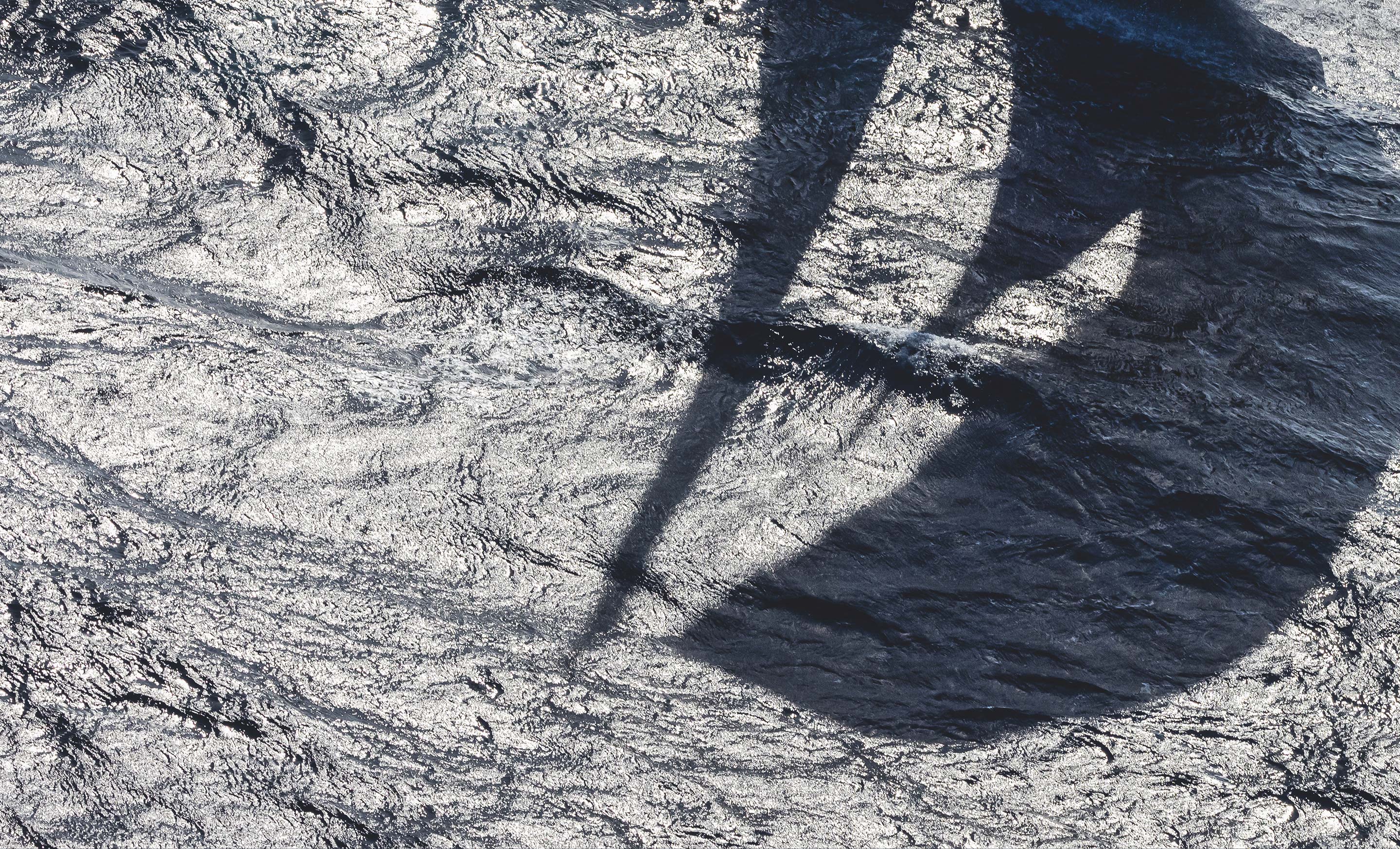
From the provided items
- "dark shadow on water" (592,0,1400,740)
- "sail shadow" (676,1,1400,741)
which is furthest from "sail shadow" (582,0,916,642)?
"sail shadow" (676,1,1400,741)

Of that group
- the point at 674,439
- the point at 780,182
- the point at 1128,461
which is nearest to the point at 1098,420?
the point at 1128,461

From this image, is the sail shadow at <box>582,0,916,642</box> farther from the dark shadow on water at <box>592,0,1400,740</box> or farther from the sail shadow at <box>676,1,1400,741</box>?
the sail shadow at <box>676,1,1400,741</box>

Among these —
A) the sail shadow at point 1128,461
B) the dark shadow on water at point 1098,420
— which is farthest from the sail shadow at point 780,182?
the sail shadow at point 1128,461

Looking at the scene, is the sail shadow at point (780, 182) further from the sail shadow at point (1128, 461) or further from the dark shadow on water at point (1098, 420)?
the sail shadow at point (1128, 461)

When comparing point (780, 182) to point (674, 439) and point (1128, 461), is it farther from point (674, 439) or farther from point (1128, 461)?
point (1128, 461)

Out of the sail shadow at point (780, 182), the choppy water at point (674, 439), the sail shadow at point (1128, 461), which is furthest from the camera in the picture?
the sail shadow at point (780, 182)

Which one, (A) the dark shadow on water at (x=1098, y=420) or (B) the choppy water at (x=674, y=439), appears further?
(A) the dark shadow on water at (x=1098, y=420)

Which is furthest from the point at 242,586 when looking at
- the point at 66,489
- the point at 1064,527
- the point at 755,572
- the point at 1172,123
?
the point at 1172,123
